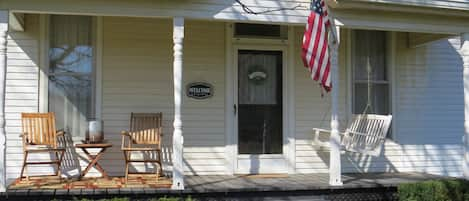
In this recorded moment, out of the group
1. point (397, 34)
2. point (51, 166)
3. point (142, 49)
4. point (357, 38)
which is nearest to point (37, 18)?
point (142, 49)

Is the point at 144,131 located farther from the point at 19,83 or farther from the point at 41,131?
the point at 19,83

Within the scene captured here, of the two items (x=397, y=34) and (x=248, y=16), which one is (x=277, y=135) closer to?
(x=248, y=16)

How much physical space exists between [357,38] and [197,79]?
7.85 feet

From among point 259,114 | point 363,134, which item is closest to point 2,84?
point 259,114

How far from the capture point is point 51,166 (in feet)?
19.0

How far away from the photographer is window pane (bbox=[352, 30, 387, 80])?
22.0 ft

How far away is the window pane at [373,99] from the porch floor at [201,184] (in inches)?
39.7

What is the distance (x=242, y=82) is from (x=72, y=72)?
216 centimetres

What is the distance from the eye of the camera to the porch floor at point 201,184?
15.6 ft

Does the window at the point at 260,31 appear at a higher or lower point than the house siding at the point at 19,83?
higher

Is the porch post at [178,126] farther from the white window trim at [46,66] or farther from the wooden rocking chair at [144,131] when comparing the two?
the white window trim at [46,66]

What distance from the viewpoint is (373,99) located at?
22.0 feet

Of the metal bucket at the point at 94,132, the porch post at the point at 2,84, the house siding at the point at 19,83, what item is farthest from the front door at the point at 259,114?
the porch post at the point at 2,84

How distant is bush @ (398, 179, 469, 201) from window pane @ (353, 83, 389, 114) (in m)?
1.58
